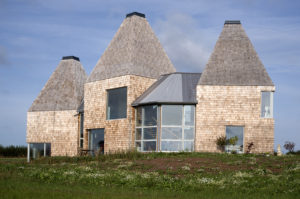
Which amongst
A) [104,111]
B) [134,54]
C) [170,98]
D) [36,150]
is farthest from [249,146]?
[36,150]

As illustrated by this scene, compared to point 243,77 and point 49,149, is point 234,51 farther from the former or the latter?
point 49,149

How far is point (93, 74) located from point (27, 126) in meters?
9.79

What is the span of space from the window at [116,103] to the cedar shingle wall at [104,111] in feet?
1.00

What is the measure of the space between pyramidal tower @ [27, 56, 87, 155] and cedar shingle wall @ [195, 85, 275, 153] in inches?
487

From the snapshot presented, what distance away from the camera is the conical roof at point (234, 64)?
2672 cm

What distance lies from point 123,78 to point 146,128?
402cm

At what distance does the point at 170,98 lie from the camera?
26.9 meters

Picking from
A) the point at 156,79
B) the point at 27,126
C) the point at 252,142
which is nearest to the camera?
the point at 252,142

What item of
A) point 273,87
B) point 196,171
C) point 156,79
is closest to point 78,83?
point 156,79

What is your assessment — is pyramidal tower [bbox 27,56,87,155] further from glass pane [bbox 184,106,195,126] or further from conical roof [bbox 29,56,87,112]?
glass pane [bbox 184,106,195,126]

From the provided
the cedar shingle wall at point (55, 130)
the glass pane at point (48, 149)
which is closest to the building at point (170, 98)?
the cedar shingle wall at point (55, 130)

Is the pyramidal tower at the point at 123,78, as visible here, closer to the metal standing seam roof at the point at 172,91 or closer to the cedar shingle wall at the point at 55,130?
the metal standing seam roof at the point at 172,91

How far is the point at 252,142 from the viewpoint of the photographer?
26.1 meters

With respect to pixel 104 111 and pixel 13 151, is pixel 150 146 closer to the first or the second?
pixel 104 111
